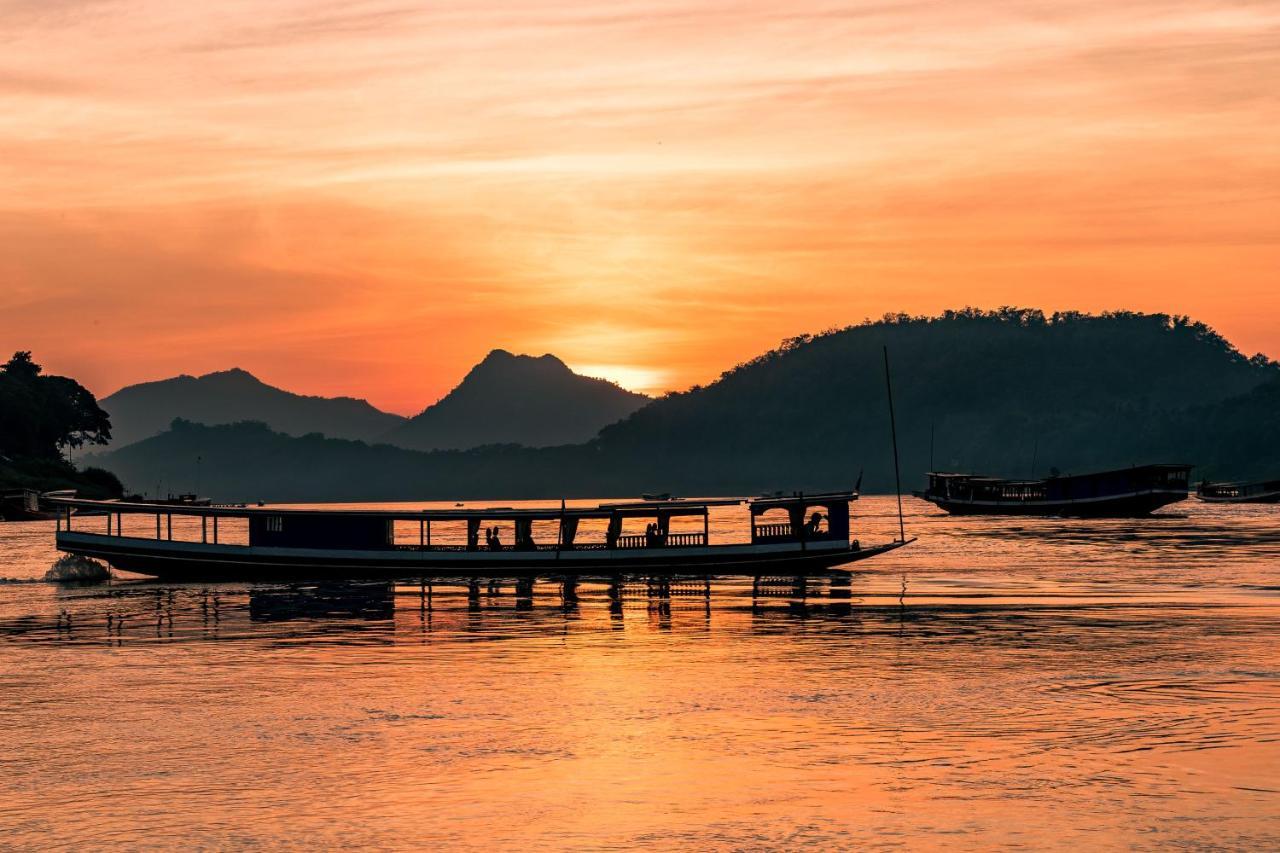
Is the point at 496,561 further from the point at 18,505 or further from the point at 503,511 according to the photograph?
the point at 18,505

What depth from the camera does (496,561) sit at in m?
71.1

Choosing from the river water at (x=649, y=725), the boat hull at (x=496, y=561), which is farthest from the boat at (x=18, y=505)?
the river water at (x=649, y=725)

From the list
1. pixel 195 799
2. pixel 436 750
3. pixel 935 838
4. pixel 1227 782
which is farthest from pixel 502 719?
pixel 1227 782

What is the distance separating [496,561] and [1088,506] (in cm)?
10784

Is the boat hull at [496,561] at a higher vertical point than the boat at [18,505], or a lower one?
lower

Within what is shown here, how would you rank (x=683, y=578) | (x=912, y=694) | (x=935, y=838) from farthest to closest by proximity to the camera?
(x=683, y=578) < (x=912, y=694) < (x=935, y=838)

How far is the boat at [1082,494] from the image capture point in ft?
511

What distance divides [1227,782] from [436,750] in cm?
1403

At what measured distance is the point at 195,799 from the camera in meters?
23.3

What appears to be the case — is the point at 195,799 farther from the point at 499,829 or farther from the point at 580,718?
the point at 580,718

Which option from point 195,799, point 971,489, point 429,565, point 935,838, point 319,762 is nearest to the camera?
point 935,838

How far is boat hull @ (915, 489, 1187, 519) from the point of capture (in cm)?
15525

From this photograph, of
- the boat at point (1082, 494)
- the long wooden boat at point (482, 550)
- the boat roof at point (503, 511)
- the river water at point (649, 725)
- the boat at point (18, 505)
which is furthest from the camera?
the boat at point (18, 505)

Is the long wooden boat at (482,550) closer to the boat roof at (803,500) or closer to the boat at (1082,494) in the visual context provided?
the boat roof at (803,500)
